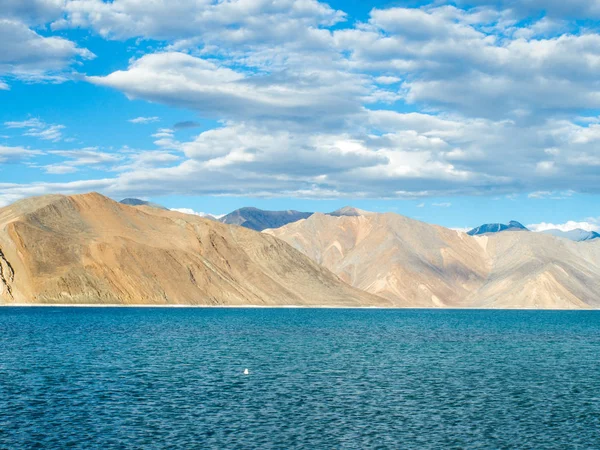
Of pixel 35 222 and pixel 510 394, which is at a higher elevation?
pixel 35 222

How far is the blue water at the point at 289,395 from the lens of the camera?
3512 centimetres

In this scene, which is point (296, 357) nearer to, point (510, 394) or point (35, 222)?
point (510, 394)

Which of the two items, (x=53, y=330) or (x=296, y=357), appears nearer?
(x=296, y=357)

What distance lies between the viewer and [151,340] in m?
85.7

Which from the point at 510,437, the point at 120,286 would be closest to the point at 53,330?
the point at 510,437

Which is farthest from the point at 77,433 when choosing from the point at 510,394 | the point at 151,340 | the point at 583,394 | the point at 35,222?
the point at 35,222

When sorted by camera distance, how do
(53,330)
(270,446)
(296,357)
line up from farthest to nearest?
(53,330)
(296,357)
(270,446)

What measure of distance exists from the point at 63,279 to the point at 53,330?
278 ft

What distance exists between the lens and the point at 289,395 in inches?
1844

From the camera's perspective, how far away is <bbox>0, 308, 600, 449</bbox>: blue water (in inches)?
1383

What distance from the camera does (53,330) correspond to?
97.6 metres

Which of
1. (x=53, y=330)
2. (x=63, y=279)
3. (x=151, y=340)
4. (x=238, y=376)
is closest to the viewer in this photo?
(x=238, y=376)

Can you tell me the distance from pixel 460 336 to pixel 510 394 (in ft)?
197

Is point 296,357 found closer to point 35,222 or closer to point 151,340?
point 151,340
